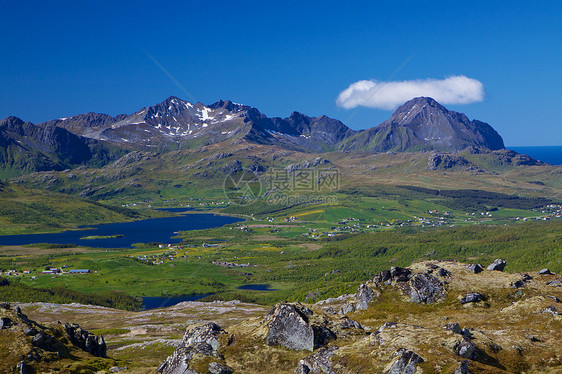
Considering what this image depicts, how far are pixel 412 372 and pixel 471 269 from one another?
203 feet

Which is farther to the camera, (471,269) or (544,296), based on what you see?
(471,269)

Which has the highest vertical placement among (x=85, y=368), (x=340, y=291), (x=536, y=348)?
(x=536, y=348)

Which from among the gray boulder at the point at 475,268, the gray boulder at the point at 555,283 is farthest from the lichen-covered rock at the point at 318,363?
the gray boulder at the point at 555,283

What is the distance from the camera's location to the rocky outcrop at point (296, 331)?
67181 mm

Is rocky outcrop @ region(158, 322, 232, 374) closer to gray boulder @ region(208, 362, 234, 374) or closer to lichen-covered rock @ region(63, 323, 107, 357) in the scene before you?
gray boulder @ region(208, 362, 234, 374)

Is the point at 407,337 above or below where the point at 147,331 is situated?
above

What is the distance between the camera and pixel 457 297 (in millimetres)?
94062

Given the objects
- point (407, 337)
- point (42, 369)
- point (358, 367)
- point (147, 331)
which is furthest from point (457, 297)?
point (147, 331)

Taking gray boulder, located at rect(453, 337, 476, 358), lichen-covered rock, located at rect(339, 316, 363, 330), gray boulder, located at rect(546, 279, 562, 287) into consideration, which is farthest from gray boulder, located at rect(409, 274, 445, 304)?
gray boulder, located at rect(453, 337, 476, 358)

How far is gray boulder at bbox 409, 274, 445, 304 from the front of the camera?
316 feet

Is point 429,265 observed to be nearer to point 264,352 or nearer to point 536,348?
point 536,348

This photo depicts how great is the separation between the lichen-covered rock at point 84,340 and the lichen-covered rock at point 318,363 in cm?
4563

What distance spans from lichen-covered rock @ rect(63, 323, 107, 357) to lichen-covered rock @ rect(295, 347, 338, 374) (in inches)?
1797

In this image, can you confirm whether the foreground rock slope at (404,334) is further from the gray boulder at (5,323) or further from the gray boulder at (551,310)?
the gray boulder at (5,323)
